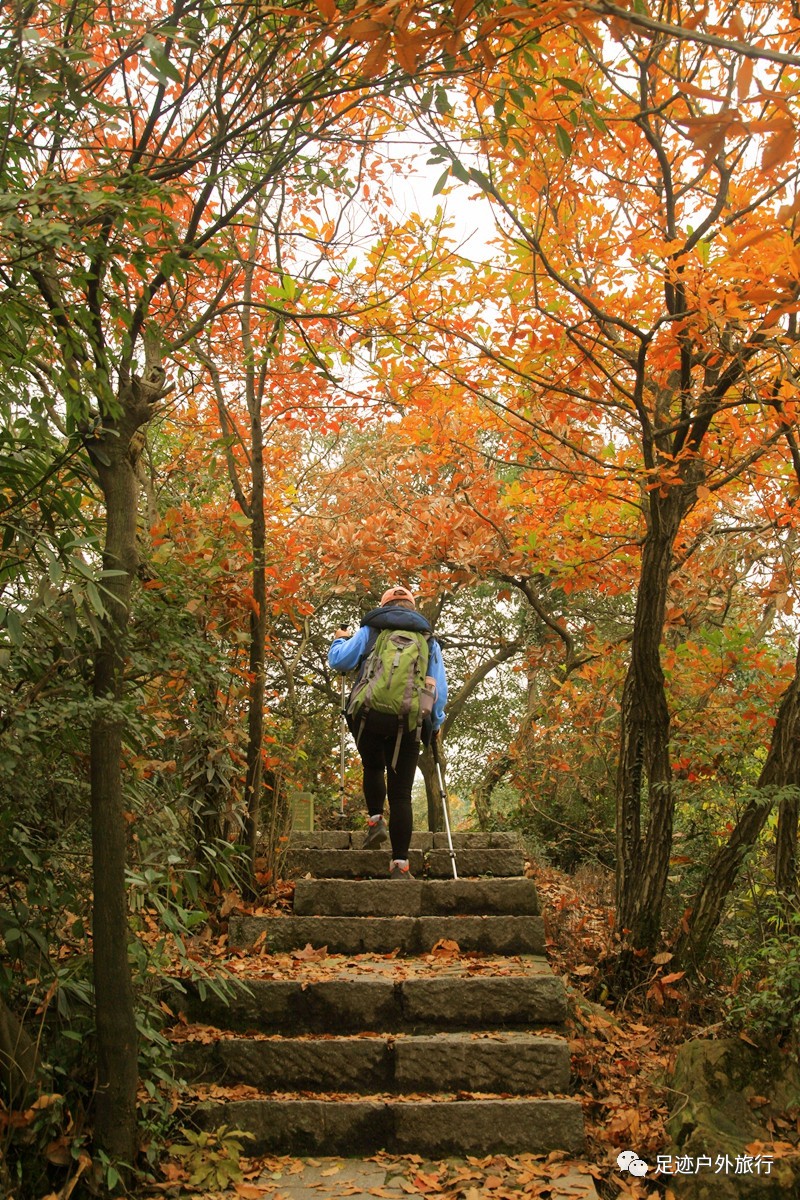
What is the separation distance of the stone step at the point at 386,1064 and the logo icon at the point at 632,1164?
16.0 inches

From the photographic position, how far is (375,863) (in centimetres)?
621

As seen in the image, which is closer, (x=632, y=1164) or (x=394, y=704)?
(x=632, y=1164)

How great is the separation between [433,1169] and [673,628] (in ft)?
15.9

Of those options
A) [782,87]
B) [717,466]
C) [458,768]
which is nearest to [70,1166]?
[717,466]

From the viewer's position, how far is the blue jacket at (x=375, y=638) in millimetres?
6066

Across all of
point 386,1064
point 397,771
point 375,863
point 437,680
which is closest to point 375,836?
point 375,863

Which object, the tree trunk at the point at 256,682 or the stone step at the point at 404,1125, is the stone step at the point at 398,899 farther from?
the stone step at the point at 404,1125

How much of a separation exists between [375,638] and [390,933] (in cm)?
179

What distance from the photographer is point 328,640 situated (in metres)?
11.4

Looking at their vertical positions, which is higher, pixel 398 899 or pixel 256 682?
pixel 256 682

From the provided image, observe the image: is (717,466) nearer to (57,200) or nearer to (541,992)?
(541,992)

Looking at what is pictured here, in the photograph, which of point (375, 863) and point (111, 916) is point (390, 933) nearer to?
point (375, 863)

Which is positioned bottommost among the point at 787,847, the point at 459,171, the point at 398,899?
the point at 398,899

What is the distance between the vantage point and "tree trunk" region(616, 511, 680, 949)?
5.36 meters
